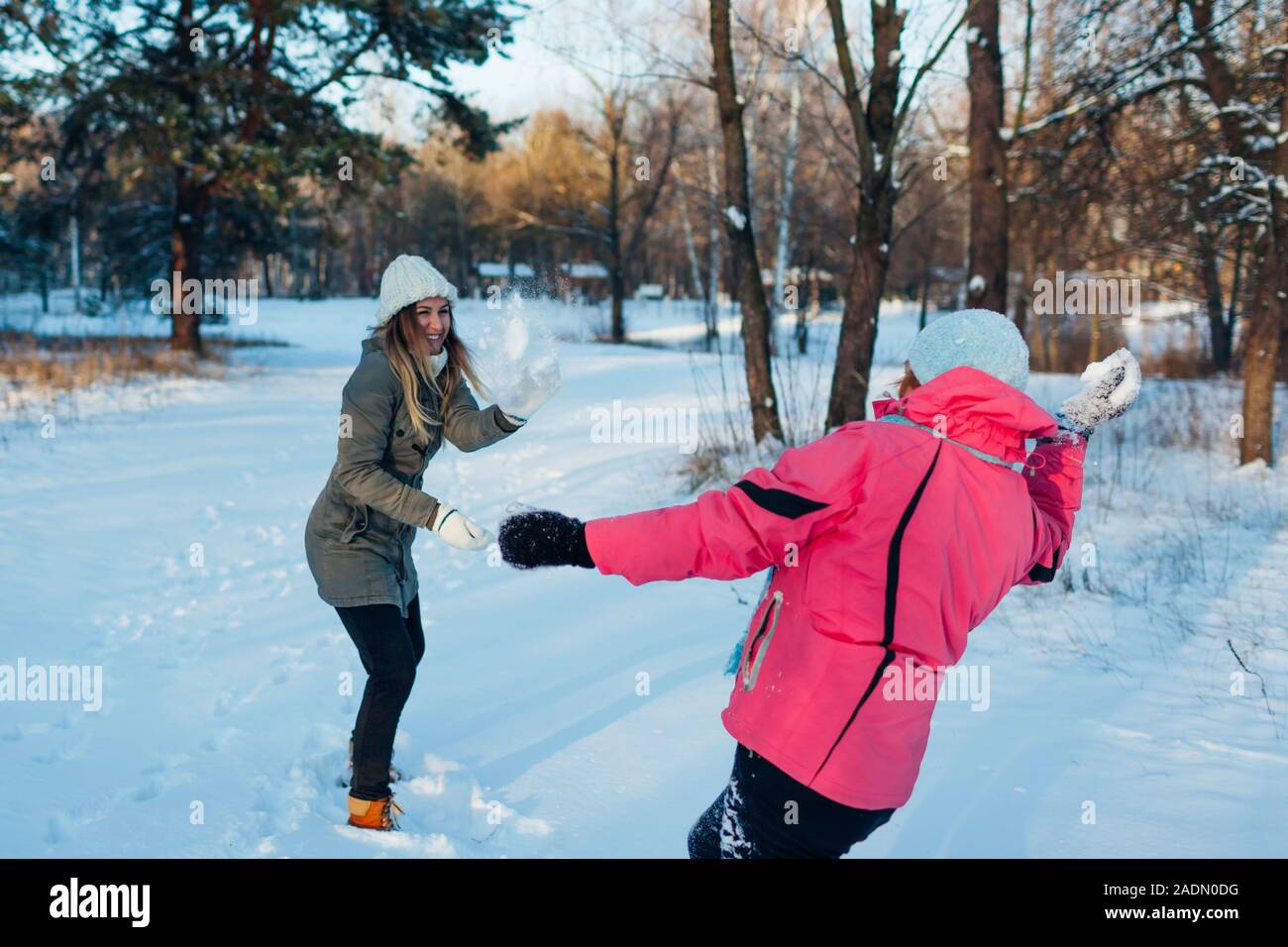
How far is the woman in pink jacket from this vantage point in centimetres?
194

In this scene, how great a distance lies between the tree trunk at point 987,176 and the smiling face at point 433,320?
6.61m

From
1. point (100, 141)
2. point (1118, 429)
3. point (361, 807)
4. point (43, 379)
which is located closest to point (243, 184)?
point (43, 379)

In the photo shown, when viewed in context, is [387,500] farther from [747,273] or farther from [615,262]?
[615,262]

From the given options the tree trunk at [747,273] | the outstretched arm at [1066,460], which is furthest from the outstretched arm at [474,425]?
the tree trunk at [747,273]

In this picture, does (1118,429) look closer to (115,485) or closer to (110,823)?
(115,485)

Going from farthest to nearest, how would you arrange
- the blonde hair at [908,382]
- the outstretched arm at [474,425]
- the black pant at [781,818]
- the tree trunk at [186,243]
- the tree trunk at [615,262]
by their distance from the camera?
1. the tree trunk at [615,262]
2. the tree trunk at [186,243]
3. the outstretched arm at [474,425]
4. the blonde hair at [908,382]
5. the black pant at [781,818]

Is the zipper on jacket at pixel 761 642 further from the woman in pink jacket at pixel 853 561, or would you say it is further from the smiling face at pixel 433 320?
the smiling face at pixel 433 320

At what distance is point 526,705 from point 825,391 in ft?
30.5

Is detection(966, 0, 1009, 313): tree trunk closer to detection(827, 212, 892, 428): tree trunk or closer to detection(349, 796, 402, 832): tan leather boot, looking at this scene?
detection(827, 212, 892, 428): tree trunk

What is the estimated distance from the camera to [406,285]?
10.7ft

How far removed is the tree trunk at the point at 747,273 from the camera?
30.6 feet

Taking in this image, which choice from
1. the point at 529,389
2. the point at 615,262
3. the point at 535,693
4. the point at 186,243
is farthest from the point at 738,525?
the point at 615,262

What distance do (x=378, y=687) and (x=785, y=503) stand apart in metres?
1.89
